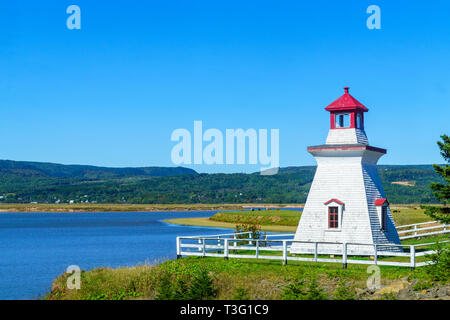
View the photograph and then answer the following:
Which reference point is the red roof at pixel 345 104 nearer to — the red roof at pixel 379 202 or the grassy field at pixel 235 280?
the red roof at pixel 379 202

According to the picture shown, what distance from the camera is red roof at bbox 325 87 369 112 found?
31281 millimetres

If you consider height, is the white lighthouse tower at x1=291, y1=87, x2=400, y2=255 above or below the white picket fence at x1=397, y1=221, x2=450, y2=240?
above

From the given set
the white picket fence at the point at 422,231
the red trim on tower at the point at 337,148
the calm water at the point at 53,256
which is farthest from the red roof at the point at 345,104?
the calm water at the point at 53,256

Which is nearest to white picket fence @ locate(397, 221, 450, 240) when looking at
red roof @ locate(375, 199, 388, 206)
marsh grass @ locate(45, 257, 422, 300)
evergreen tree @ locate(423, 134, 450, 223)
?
evergreen tree @ locate(423, 134, 450, 223)

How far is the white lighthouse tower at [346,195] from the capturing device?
30188 mm

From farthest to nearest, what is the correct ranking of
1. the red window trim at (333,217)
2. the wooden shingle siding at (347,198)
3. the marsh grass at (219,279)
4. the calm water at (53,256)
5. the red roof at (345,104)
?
the calm water at (53,256) → the red roof at (345,104) → the red window trim at (333,217) → the wooden shingle siding at (347,198) → the marsh grass at (219,279)

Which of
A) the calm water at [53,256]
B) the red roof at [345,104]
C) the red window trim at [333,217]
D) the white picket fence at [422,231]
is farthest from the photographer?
the white picket fence at [422,231]

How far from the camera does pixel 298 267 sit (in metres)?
26.7

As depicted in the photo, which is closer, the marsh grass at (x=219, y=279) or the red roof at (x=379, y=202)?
the marsh grass at (x=219, y=279)

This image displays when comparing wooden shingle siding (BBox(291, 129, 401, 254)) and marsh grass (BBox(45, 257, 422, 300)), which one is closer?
marsh grass (BBox(45, 257, 422, 300))

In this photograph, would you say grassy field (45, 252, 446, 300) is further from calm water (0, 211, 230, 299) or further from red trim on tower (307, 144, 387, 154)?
calm water (0, 211, 230, 299)
